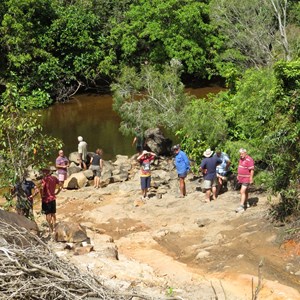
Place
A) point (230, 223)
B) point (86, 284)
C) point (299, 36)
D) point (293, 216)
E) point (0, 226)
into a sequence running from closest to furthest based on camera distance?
point (86, 284), point (0, 226), point (293, 216), point (230, 223), point (299, 36)

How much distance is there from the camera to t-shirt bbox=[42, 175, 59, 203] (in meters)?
12.0

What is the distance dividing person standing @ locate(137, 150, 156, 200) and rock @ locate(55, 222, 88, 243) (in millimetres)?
4046

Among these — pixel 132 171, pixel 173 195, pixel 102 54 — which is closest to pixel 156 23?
pixel 102 54

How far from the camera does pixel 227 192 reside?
49.0 feet

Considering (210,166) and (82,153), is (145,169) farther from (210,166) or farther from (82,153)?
(82,153)

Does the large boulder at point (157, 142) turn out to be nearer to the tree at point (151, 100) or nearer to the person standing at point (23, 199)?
the tree at point (151, 100)

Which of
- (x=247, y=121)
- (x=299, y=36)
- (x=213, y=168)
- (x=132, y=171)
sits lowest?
(x=132, y=171)

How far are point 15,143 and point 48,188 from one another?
1211mm

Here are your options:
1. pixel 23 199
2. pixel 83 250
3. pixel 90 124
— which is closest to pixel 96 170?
pixel 23 199

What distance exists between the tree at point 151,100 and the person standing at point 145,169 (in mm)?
4402

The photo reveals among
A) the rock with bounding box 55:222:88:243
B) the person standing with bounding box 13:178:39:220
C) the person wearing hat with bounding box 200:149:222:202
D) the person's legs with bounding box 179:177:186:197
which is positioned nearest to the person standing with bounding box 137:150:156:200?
the person's legs with bounding box 179:177:186:197

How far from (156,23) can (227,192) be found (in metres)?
18.5

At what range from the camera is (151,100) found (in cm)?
2078

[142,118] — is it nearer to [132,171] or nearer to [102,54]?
[132,171]
